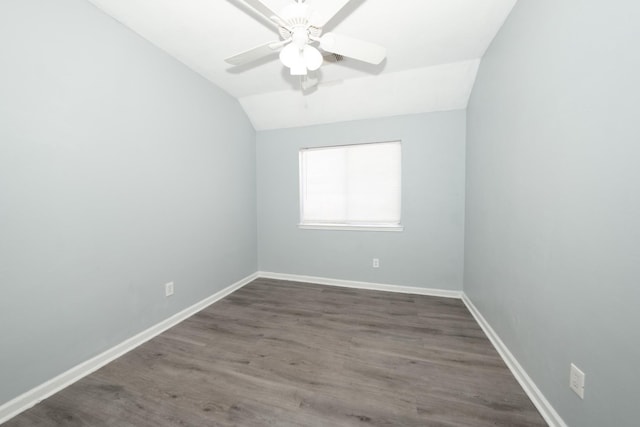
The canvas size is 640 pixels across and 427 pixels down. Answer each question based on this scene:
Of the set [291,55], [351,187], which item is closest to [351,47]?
[291,55]

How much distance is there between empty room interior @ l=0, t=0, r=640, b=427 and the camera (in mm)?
1026

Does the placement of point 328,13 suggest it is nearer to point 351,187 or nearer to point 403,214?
point 351,187

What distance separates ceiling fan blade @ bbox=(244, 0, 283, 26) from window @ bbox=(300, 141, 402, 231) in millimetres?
1979

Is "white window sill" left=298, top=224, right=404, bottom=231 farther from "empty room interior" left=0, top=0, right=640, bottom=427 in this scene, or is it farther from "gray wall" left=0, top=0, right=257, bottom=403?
"gray wall" left=0, top=0, right=257, bottom=403

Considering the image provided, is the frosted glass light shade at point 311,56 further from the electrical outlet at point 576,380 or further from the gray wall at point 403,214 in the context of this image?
the electrical outlet at point 576,380

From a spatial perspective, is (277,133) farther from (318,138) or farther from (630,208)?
(630,208)

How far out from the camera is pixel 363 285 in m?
3.12

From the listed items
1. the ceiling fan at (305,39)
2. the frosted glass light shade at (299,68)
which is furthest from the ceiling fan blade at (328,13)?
the frosted glass light shade at (299,68)

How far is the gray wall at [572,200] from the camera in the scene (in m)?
0.84

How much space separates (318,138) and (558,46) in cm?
241

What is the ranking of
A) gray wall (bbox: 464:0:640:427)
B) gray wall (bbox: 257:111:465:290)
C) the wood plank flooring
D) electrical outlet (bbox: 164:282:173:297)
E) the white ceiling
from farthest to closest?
gray wall (bbox: 257:111:465:290) → electrical outlet (bbox: 164:282:173:297) → the white ceiling → the wood plank flooring → gray wall (bbox: 464:0:640:427)

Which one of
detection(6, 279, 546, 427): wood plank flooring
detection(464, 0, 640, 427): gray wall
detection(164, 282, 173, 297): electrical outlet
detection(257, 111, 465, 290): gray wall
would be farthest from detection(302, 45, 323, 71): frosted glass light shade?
detection(164, 282, 173, 297): electrical outlet

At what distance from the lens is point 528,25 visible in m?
1.43

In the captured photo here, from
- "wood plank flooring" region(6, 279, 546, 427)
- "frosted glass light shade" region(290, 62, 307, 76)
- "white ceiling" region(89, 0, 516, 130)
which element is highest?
"white ceiling" region(89, 0, 516, 130)
